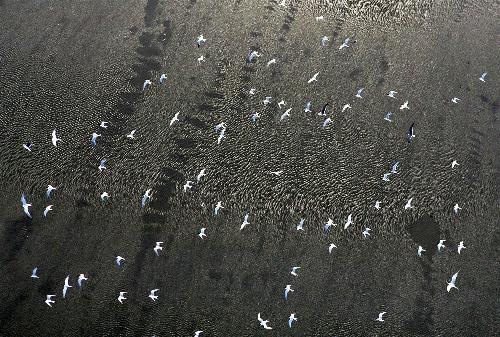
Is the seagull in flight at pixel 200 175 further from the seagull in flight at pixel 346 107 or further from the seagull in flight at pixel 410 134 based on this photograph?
the seagull in flight at pixel 410 134

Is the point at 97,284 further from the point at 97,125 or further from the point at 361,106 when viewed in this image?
the point at 361,106

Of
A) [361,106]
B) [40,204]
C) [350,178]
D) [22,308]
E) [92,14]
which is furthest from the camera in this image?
[92,14]

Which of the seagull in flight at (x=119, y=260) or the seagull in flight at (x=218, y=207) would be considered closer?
the seagull in flight at (x=119, y=260)

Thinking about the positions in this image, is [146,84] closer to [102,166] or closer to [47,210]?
[102,166]

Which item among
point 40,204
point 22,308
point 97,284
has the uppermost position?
point 40,204

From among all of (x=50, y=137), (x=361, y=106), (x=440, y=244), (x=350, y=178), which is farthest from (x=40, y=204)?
(x=440, y=244)

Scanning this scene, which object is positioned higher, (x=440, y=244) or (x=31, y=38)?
(x=31, y=38)

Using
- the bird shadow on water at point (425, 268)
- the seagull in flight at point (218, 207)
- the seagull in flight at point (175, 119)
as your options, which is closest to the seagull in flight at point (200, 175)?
the seagull in flight at point (218, 207)
